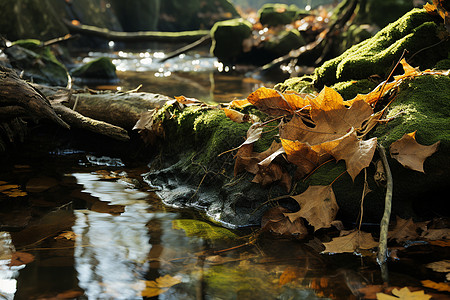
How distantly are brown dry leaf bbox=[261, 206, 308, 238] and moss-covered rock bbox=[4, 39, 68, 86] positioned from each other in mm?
5063

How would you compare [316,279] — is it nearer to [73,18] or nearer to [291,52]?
[291,52]

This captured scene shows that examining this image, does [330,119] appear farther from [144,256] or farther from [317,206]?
[144,256]

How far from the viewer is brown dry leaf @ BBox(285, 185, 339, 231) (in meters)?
2.17

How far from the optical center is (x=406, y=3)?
889 centimetres

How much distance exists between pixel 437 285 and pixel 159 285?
3.49ft

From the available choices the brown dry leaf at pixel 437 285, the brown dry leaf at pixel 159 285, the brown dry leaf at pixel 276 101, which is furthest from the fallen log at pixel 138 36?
the brown dry leaf at pixel 437 285

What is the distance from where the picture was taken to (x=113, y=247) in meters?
2.12

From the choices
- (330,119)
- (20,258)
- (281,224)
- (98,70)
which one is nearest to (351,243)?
(281,224)

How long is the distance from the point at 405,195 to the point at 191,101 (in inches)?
67.3

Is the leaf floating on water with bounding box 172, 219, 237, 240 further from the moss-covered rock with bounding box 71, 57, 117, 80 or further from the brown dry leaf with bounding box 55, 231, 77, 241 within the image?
the moss-covered rock with bounding box 71, 57, 117, 80

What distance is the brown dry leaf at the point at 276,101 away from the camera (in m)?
2.53

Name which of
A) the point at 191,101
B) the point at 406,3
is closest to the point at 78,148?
the point at 191,101

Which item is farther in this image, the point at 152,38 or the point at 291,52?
the point at 152,38

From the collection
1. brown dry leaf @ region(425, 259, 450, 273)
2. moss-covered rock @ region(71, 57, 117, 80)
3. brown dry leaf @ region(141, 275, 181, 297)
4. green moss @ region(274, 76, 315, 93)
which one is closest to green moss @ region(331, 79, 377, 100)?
green moss @ region(274, 76, 315, 93)
